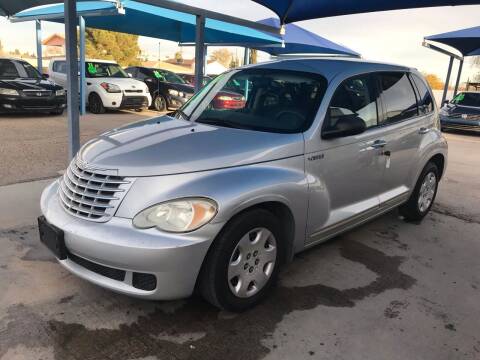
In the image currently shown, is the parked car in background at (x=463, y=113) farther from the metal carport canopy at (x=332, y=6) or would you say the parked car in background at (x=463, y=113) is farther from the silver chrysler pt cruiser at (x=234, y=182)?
the silver chrysler pt cruiser at (x=234, y=182)

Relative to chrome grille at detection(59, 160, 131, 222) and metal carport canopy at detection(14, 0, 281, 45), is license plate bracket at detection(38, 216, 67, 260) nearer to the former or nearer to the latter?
chrome grille at detection(59, 160, 131, 222)

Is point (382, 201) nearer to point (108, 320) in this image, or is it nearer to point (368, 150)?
point (368, 150)

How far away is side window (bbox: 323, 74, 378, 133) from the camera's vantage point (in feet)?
11.3

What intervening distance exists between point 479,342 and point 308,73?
7.65 feet

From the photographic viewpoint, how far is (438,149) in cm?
499

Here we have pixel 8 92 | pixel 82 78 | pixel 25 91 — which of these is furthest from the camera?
pixel 82 78

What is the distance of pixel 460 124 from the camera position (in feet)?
46.8

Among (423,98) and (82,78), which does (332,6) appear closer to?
(423,98)

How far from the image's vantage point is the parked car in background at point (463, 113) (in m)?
14.0

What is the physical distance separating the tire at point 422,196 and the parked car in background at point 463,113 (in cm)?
1024

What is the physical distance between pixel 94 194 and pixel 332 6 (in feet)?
18.8

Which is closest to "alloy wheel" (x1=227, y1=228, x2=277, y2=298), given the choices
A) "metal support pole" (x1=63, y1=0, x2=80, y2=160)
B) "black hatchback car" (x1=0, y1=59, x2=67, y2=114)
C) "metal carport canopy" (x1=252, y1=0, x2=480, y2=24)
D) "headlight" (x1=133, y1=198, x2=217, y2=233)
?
"headlight" (x1=133, y1=198, x2=217, y2=233)

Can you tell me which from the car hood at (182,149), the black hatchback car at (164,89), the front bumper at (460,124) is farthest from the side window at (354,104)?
the black hatchback car at (164,89)

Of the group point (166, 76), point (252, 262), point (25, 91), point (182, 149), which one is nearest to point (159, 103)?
point (166, 76)
